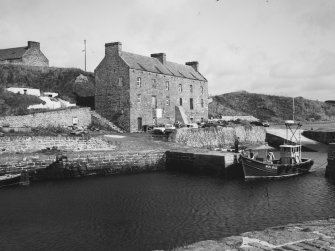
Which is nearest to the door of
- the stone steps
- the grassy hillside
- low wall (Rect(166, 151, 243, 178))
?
the stone steps

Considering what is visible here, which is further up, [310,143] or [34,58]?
[34,58]

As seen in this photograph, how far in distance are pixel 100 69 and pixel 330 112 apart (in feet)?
453

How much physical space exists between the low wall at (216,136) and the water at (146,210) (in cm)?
1663

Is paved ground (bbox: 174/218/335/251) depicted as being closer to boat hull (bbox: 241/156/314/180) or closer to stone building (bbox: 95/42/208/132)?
boat hull (bbox: 241/156/314/180)

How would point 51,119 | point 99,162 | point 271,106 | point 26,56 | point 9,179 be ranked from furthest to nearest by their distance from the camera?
point 271,106 → point 26,56 → point 51,119 → point 99,162 → point 9,179

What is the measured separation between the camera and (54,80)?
64.8 meters

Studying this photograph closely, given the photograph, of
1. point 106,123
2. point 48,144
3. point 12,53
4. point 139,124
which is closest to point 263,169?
point 48,144

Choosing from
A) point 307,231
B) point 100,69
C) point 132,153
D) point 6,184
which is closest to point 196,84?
point 100,69

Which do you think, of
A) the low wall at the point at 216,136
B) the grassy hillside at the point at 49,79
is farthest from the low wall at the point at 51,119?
the grassy hillside at the point at 49,79

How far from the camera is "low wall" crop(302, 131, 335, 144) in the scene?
57106mm

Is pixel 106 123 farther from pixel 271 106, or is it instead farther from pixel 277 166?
pixel 271 106

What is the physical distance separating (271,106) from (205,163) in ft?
380

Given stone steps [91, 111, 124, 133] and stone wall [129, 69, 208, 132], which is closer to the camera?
stone steps [91, 111, 124, 133]

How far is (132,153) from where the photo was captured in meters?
32.9
